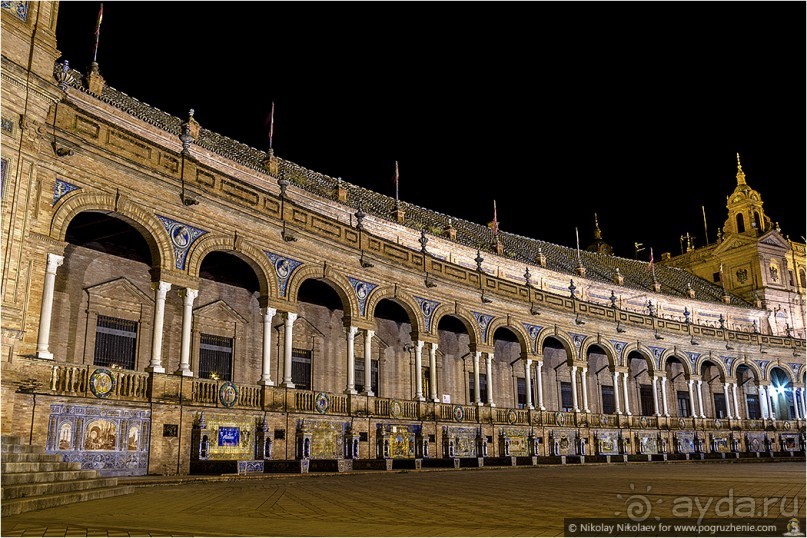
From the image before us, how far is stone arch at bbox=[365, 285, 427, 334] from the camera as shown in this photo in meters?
24.5

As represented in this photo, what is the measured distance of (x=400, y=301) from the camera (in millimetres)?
26000

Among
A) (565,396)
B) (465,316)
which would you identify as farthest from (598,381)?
(465,316)

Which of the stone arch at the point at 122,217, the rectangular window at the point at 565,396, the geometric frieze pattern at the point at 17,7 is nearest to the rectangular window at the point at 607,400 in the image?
the rectangular window at the point at 565,396

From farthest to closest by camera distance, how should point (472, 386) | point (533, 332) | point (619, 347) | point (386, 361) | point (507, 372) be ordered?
point (507, 372)
point (619, 347)
point (472, 386)
point (533, 332)
point (386, 361)

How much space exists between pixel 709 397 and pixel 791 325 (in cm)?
1997

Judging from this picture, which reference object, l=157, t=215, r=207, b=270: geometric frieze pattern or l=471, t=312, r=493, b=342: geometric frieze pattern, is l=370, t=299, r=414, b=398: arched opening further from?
l=157, t=215, r=207, b=270: geometric frieze pattern

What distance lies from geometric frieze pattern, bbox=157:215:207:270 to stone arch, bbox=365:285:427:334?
769 centimetres

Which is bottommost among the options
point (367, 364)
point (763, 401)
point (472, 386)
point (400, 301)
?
point (763, 401)

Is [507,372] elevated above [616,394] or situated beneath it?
elevated above

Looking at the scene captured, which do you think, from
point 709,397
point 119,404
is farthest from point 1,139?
point 709,397

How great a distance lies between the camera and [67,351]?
1942 cm

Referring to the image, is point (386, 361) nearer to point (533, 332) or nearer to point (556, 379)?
point (533, 332)

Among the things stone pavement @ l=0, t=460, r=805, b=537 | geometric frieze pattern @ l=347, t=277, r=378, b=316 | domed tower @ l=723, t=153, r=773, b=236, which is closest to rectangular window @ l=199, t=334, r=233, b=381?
geometric frieze pattern @ l=347, t=277, r=378, b=316

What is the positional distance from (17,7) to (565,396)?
1389 inches
